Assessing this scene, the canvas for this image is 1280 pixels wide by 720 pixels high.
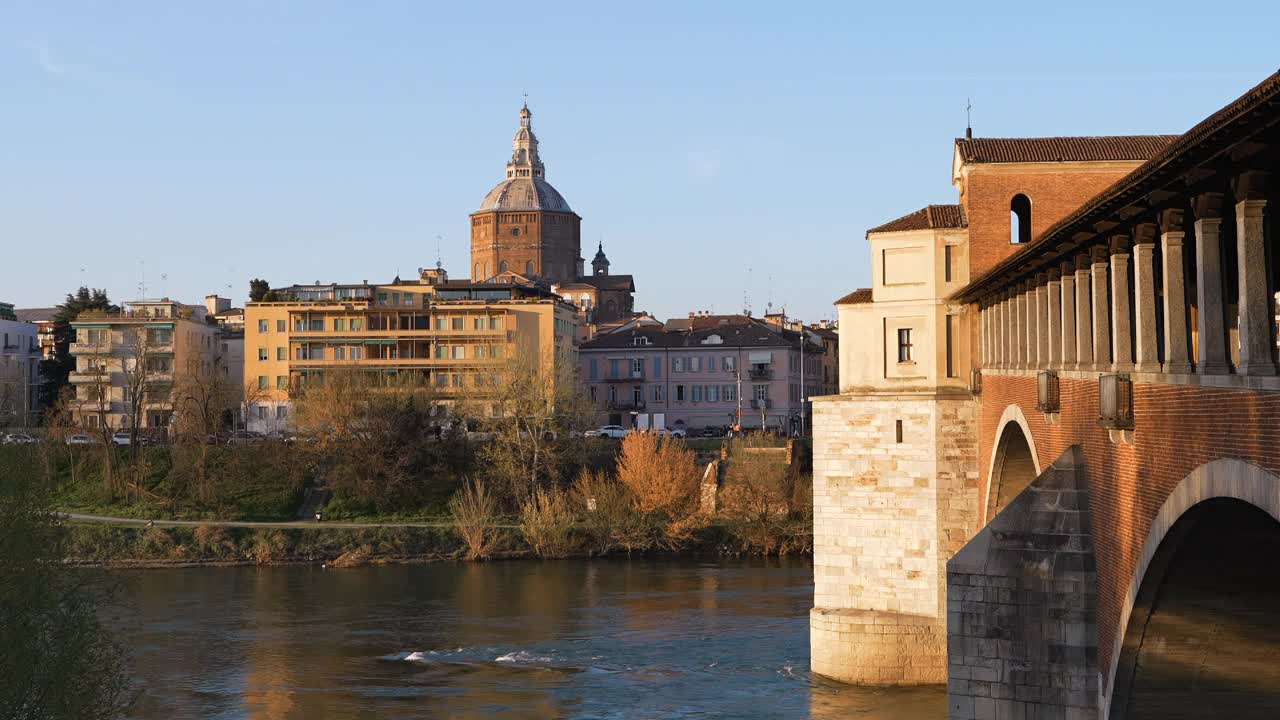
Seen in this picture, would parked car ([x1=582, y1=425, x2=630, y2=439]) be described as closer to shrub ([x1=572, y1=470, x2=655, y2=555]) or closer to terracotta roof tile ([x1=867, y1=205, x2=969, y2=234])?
shrub ([x1=572, y1=470, x2=655, y2=555])

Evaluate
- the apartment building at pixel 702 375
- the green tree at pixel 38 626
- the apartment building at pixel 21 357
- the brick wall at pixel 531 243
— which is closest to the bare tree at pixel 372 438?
the apartment building at pixel 702 375

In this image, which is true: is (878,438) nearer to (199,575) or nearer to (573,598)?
(573,598)

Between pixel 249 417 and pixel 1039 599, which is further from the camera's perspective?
pixel 249 417

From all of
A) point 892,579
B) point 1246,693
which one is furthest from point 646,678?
point 1246,693

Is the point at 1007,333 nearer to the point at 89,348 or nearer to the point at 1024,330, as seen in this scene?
the point at 1024,330

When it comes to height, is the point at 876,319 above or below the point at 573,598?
above

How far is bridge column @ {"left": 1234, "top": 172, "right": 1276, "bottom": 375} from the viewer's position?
1159 centimetres

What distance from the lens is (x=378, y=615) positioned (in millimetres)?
45938

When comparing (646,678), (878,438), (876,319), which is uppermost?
(876,319)

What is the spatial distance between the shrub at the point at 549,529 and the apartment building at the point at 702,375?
31.2 metres

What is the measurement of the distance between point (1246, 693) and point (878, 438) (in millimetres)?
16031

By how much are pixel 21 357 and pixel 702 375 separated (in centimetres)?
4374

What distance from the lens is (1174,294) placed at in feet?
48.0

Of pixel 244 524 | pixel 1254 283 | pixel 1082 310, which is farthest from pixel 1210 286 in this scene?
pixel 244 524
